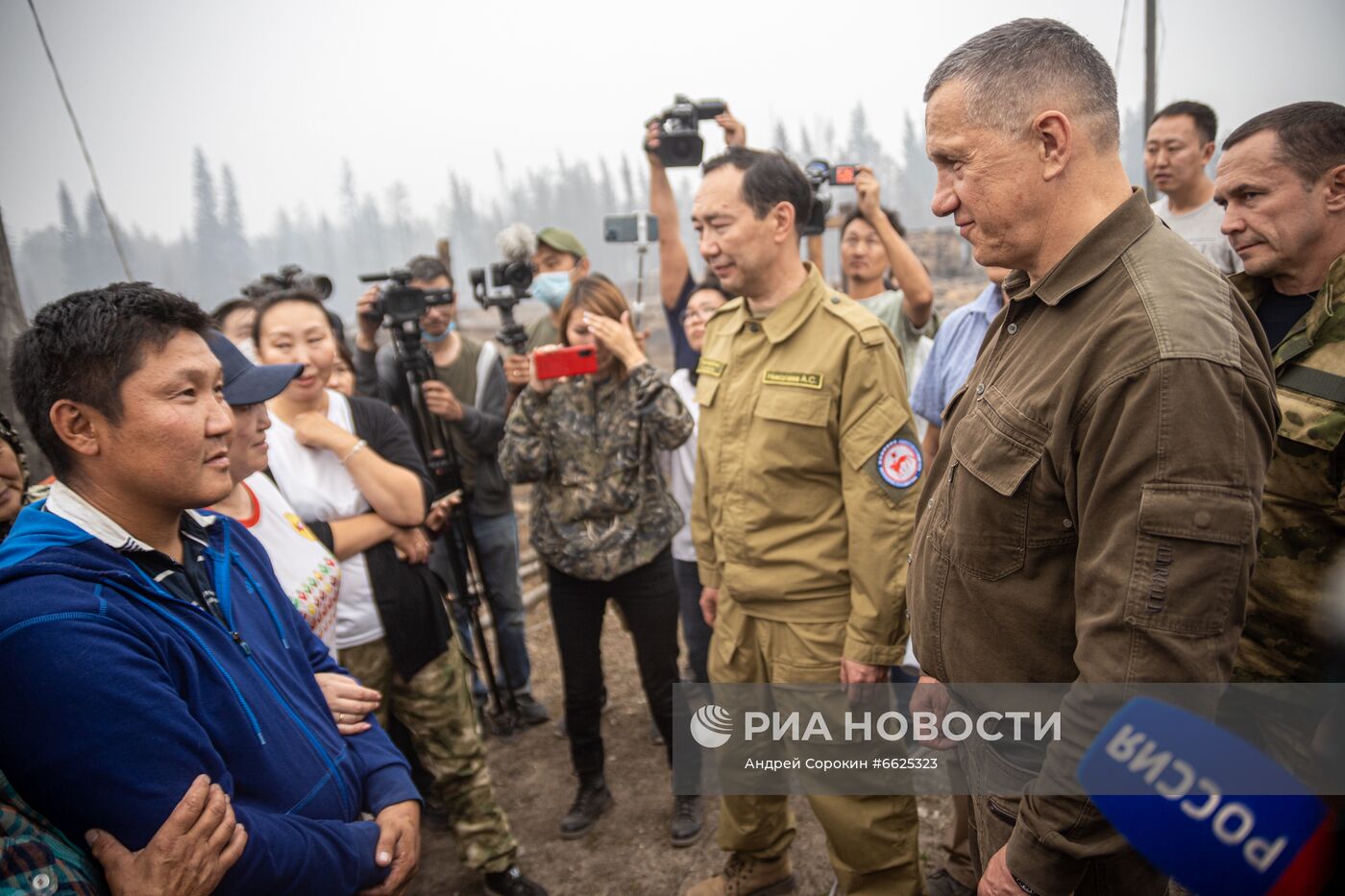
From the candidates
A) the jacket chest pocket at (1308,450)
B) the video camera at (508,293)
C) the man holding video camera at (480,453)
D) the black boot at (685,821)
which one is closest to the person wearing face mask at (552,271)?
the man holding video camera at (480,453)

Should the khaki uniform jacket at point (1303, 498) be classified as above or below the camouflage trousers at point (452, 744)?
above

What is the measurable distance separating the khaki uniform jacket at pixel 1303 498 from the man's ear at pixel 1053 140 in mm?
1141

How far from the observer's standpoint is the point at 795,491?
2.64 m

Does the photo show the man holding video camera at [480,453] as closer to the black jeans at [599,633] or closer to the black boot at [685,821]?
the black jeans at [599,633]

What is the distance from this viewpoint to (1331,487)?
196cm

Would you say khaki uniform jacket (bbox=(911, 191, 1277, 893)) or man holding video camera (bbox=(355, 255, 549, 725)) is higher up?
khaki uniform jacket (bbox=(911, 191, 1277, 893))

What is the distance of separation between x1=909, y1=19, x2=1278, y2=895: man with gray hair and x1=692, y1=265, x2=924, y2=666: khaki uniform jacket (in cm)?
70

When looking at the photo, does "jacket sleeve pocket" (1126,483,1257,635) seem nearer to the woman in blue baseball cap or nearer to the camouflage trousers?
the woman in blue baseball cap

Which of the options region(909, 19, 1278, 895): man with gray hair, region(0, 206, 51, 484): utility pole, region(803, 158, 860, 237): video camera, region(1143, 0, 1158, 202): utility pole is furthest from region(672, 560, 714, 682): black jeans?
region(1143, 0, 1158, 202): utility pole

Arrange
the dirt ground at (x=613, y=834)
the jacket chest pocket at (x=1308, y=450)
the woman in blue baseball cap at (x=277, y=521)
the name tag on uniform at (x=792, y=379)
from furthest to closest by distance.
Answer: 1. the dirt ground at (x=613, y=834)
2. the name tag on uniform at (x=792, y=379)
3. the woman in blue baseball cap at (x=277, y=521)
4. the jacket chest pocket at (x=1308, y=450)

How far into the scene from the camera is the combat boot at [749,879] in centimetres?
289

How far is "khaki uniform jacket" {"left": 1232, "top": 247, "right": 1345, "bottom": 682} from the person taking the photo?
6.45ft

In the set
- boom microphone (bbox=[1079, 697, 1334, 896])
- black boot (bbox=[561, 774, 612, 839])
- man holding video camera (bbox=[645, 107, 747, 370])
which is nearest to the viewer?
boom microphone (bbox=[1079, 697, 1334, 896])

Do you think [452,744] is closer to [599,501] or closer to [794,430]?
[599,501]
